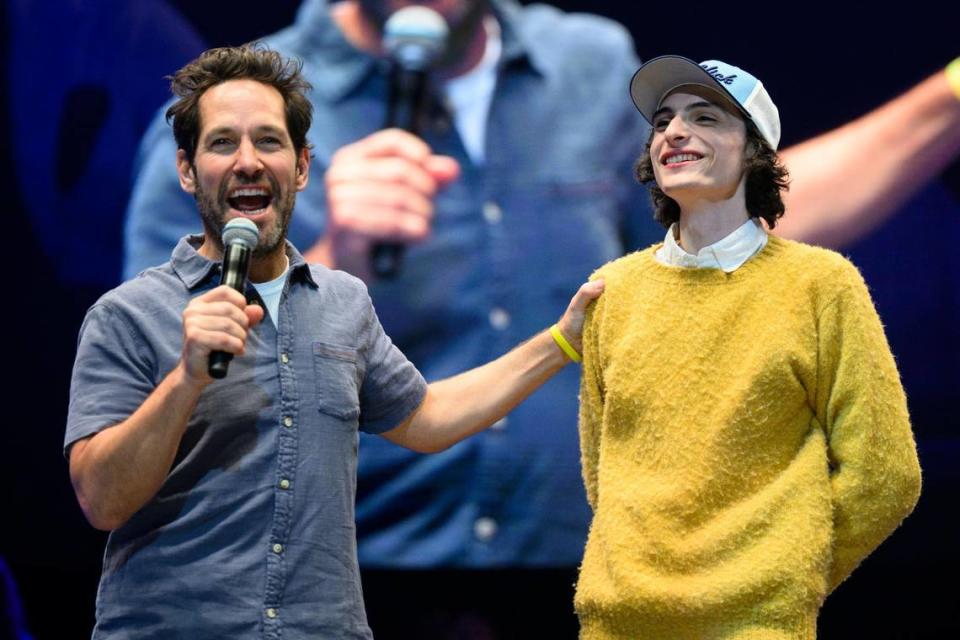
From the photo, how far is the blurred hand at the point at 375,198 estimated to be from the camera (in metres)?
3.35

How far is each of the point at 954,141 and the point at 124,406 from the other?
8.44 feet

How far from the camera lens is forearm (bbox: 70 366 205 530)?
175 cm

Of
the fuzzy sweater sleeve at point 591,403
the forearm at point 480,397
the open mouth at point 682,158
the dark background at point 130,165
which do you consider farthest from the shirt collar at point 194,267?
the dark background at point 130,165

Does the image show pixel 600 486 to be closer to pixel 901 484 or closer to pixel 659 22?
pixel 901 484

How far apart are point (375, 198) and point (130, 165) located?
27.7 inches

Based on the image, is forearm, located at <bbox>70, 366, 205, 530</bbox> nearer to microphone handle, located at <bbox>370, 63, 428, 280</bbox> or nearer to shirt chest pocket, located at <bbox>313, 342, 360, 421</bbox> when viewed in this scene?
shirt chest pocket, located at <bbox>313, 342, 360, 421</bbox>

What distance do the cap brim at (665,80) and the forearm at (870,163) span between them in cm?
141

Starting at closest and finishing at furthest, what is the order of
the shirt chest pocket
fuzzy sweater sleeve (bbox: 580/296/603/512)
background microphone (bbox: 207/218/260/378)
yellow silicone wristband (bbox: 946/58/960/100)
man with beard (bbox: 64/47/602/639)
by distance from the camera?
background microphone (bbox: 207/218/260/378), man with beard (bbox: 64/47/602/639), the shirt chest pocket, fuzzy sweater sleeve (bbox: 580/296/603/512), yellow silicone wristband (bbox: 946/58/960/100)

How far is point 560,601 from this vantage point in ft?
11.4

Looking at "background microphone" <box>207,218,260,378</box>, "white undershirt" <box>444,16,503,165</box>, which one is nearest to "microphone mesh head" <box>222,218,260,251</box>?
"background microphone" <box>207,218,260,378</box>

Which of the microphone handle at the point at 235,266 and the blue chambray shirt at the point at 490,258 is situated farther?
the blue chambray shirt at the point at 490,258

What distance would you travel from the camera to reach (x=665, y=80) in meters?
2.09

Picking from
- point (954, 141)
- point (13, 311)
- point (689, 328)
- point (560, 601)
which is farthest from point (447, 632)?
point (954, 141)

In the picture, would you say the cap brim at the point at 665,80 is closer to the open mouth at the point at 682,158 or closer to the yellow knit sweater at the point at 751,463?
the open mouth at the point at 682,158
